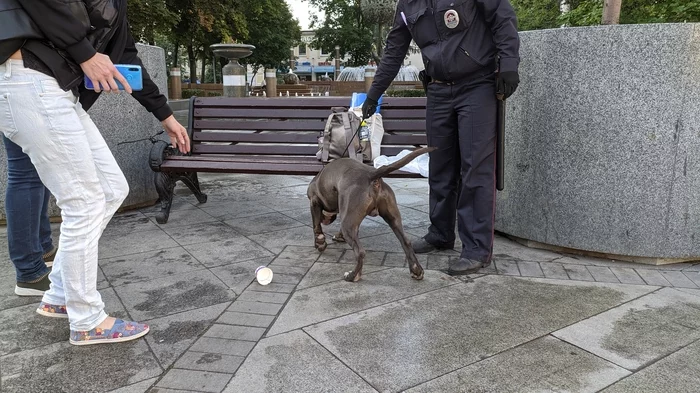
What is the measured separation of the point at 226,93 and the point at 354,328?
11466 mm

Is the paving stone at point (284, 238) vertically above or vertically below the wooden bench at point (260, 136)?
below

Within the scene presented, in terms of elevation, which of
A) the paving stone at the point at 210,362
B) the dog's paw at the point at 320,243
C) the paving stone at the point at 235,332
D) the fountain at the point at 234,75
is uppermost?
the fountain at the point at 234,75

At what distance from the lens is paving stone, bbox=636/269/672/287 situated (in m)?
3.62

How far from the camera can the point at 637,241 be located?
155 inches

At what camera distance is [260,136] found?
18.5 ft

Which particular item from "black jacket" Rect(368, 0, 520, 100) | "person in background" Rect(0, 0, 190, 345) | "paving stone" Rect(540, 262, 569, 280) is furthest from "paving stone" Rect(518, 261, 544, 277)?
"person in background" Rect(0, 0, 190, 345)

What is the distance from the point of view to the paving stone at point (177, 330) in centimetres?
268

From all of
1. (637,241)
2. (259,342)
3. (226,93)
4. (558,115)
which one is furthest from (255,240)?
(226,93)

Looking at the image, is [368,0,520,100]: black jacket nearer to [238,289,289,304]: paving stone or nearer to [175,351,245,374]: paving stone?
[238,289,289,304]: paving stone

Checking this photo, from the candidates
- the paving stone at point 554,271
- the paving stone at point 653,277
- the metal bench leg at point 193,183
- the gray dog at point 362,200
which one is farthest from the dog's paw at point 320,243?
the paving stone at point 653,277

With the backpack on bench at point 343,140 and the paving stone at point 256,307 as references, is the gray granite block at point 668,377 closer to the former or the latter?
the paving stone at point 256,307

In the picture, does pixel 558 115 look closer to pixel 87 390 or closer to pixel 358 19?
pixel 87 390

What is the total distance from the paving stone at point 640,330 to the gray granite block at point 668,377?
0.06 m

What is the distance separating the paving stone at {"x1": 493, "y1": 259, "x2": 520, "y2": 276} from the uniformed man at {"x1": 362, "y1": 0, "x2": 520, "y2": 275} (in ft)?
0.45
